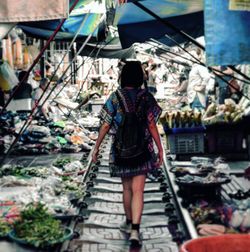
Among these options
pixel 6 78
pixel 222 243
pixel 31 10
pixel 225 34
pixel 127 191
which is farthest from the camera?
pixel 6 78

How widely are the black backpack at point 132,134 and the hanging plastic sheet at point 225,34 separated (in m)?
1.48

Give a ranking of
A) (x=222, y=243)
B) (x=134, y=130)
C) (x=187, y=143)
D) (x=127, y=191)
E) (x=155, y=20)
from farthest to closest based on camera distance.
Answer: (x=187, y=143)
(x=155, y=20)
(x=127, y=191)
(x=134, y=130)
(x=222, y=243)

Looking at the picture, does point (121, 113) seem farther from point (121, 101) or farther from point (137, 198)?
point (137, 198)

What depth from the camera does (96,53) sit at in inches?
770

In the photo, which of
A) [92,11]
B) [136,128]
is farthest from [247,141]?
[136,128]

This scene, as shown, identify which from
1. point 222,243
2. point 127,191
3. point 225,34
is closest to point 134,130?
point 127,191

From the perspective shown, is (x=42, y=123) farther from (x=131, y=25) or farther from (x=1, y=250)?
(x=1, y=250)

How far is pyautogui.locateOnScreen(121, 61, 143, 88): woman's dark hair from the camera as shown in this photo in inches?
277

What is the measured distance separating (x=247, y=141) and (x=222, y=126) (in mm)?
594

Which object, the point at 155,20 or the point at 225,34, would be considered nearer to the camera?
the point at 225,34

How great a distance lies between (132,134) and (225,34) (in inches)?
71.9

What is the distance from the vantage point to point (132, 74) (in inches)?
279

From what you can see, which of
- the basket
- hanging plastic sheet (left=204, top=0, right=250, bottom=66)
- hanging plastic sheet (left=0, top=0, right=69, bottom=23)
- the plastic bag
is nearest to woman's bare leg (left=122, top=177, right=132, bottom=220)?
hanging plastic sheet (left=204, top=0, right=250, bottom=66)

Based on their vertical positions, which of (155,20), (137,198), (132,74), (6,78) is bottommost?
(137,198)
